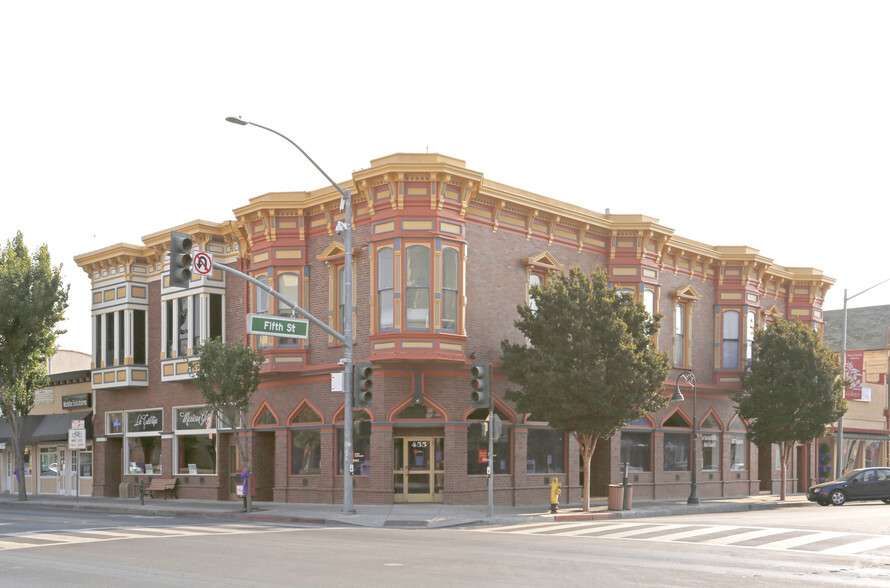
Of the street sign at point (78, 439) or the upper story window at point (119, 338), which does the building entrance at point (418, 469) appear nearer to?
the street sign at point (78, 439)

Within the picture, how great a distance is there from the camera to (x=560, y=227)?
3328cm

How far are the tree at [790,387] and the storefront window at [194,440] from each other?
21050mm

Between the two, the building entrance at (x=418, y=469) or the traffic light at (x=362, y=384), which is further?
the building entrance at (x=418, y=469)

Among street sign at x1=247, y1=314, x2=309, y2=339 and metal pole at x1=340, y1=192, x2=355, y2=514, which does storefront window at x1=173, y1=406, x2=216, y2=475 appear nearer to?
metal pole at x1=340, y1=192, x2=355, y2=514

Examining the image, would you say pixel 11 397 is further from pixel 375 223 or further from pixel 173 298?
pixel 375 223

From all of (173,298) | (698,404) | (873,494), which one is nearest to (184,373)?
(173,298)

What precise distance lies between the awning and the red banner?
35.6 meters

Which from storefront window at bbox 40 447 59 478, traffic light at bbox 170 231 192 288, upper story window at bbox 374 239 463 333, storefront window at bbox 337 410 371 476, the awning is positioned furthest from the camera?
storefront window at bbox 40 447 59 478

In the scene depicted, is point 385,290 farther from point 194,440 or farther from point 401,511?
point 194,440

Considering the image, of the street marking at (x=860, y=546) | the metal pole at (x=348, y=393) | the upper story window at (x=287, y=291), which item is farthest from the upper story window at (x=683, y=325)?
the street marking at (x=860, y=546)

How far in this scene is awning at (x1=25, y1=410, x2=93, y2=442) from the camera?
4178 cm

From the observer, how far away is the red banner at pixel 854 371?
45.6 metres

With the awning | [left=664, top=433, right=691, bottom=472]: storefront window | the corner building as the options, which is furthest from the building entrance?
the awning

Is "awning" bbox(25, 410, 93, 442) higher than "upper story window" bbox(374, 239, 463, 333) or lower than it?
lower
